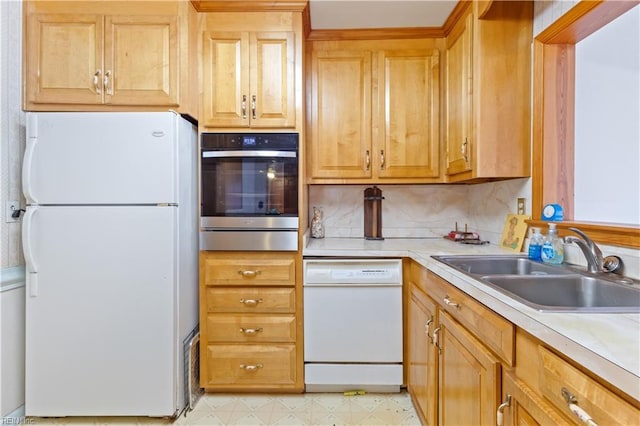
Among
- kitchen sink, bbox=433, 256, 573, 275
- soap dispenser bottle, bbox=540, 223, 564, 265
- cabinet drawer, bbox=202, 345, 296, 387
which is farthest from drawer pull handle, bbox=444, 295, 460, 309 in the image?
cabinet drawer, bbox=202, 345, 296, 387

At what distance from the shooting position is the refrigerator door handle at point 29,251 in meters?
1.58

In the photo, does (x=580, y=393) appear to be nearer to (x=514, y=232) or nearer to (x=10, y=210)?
(x=514, y=232)

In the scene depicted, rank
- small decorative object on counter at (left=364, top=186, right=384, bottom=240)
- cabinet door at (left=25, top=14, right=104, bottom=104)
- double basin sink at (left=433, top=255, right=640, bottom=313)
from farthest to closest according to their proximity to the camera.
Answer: small decorative object on counter at (left=364, top=186, right=384, bottom=240), cabinet door at (left=25, top=14, right=104, bottom=104), double basin sink at (left=433, top=255, right=640, bottom=313)

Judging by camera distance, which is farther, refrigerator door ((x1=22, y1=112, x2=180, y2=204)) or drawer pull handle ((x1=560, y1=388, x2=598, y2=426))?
refrigerator door ((x1=22, y1=112, x2=180, y2=204))

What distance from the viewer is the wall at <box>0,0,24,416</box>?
1.61 meters

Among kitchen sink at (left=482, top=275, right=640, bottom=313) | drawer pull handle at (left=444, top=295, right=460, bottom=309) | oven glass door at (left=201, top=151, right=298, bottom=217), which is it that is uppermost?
oven glass door at (left=201, top=151, right=298, bottom=217)

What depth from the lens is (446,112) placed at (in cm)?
204

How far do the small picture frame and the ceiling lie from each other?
1308 mm

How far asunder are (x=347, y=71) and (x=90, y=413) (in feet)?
8.25

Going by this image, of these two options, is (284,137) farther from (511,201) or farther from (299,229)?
(511,201)

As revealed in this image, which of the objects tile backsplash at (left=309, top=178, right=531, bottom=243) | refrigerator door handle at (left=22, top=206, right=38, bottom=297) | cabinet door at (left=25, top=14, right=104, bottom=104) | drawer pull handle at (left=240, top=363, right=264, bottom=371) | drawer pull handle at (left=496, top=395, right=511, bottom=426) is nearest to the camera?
drawer pull handle at (left=496, top=395, right=511, bottom=426)

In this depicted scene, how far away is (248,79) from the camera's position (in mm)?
1836

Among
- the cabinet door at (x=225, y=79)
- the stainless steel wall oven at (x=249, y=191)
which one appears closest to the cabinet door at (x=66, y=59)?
the cabinet door at (x=225, y=79)

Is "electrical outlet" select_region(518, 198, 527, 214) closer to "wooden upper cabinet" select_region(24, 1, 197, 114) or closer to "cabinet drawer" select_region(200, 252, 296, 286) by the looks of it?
"cabinet drawer" select_region(200, 252, 296, 286)
